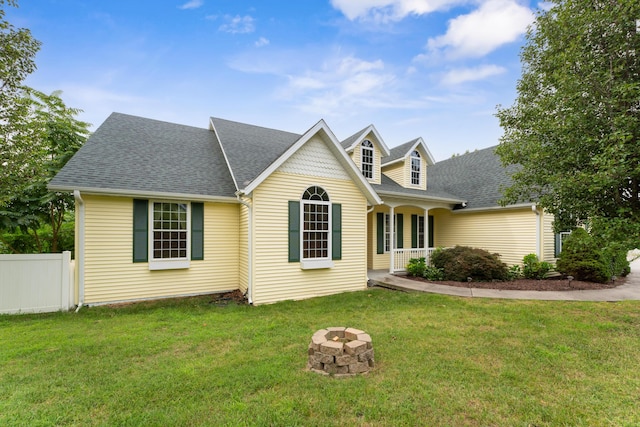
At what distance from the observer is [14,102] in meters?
6.21

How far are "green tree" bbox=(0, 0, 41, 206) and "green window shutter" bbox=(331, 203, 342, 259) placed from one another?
780 cm

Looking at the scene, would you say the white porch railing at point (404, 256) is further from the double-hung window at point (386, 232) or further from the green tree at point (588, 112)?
the green tree at point (588, 112)

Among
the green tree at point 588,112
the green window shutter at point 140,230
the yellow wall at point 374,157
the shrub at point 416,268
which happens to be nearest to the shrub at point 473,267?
the shrub at point 416,268

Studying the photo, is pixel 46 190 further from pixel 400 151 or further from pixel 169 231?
pixel 400 151

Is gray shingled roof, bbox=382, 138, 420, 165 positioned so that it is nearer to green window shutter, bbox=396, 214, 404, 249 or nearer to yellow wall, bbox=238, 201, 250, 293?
green window shutter, bbox=396, 214, 404, 249

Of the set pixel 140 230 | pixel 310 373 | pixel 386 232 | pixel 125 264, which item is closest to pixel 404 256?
pixel 386 232

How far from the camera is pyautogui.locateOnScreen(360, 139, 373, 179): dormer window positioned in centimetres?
1182

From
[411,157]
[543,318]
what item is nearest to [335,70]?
[411,157]

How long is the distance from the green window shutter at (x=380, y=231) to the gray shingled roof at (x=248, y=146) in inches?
196

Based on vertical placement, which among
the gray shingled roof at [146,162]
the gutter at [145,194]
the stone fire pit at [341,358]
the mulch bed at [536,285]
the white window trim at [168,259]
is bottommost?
the mulch bed at [536,285]

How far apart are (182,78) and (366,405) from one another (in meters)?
13.6

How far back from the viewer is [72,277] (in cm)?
725

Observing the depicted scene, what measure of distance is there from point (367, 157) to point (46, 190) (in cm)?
1205

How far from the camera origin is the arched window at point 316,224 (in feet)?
27.8
